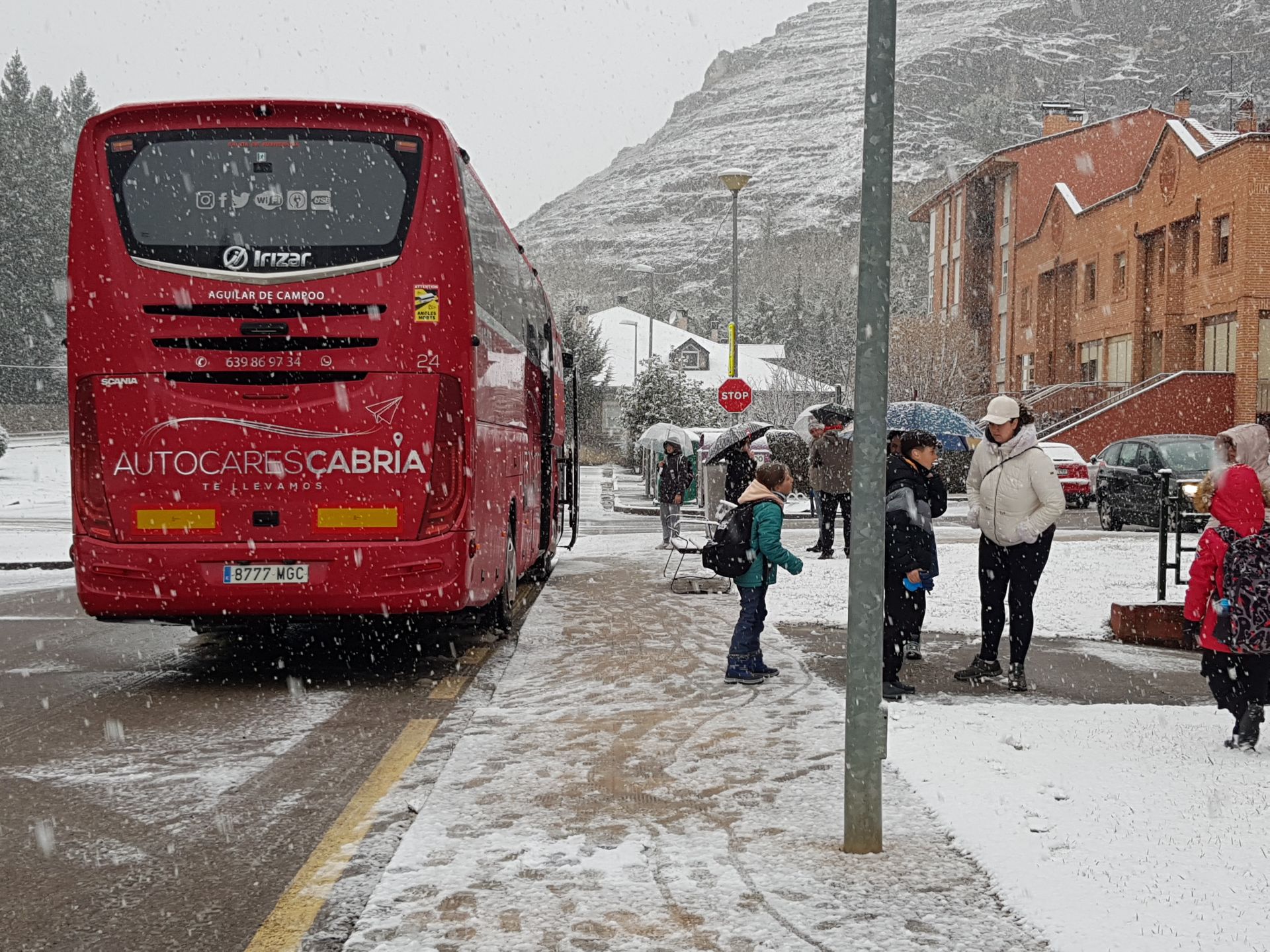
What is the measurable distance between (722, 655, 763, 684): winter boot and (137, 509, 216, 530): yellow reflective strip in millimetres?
3354

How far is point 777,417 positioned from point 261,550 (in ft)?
171

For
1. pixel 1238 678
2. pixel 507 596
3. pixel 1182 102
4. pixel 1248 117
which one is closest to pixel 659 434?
pixel 507 596

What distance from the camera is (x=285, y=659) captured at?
9.61 meters

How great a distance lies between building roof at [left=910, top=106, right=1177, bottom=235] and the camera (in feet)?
171

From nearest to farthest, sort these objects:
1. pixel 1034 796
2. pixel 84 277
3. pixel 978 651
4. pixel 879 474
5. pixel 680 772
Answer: pixel 879 474 < pixel 1034 796 < pixel 680 772 < pixel 84 277 < pixel 978 651

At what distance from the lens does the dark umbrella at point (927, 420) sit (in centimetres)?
1429

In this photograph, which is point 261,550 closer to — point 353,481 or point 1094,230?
point 353,481

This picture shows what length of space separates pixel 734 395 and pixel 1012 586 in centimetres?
1567

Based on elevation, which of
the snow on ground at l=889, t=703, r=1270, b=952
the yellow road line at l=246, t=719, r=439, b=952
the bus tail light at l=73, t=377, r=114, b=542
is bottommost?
the yellow road line at l=246, t=719, r=439, b=952

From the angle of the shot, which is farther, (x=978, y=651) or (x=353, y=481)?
(x=978, y=651)

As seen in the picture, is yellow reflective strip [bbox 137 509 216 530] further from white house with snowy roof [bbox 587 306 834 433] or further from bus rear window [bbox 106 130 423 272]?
white house with snowy roof [bbox 587 306 834 433]

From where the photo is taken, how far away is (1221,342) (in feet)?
118

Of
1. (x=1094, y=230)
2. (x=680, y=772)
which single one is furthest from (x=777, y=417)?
(x=680, y=772)

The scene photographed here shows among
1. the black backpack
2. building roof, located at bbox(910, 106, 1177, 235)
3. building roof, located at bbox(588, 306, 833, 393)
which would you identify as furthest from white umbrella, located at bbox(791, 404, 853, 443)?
building roof, located at bbox(588, 306, 833, 393)
